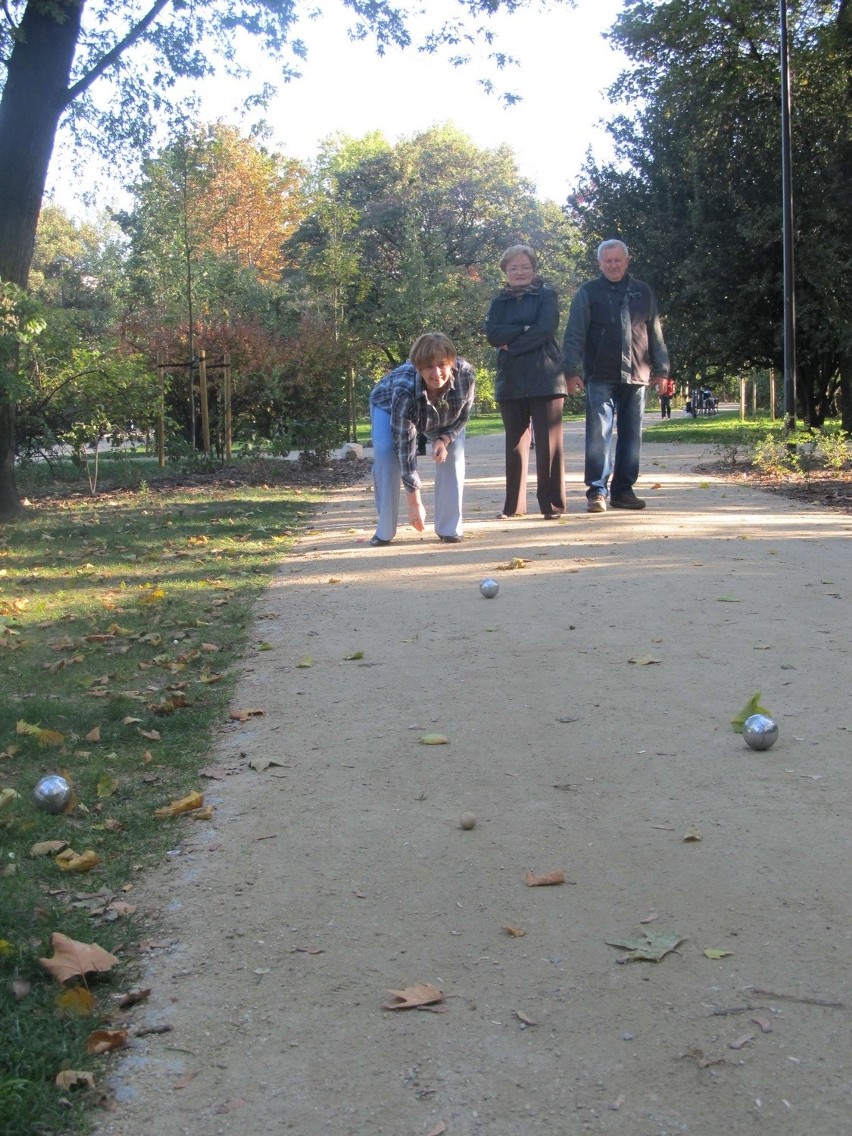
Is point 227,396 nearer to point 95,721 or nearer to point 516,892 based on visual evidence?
point 95,721

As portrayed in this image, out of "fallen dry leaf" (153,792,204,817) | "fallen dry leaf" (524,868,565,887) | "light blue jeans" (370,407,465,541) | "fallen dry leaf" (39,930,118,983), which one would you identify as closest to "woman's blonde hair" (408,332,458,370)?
"light blue jeans" (370,407,465,541)

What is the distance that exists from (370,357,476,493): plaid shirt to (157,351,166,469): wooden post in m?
→ 8.10

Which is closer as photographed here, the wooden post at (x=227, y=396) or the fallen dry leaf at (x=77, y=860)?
the fallen dry leaf at (x=77, y=860)

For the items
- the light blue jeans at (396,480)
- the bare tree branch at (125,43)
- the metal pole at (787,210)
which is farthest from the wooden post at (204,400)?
the light blue jeans at (396,480)

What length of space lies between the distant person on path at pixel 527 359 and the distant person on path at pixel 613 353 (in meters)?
0.25

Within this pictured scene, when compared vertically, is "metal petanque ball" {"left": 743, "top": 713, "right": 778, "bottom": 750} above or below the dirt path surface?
above

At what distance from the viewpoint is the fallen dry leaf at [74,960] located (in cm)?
287

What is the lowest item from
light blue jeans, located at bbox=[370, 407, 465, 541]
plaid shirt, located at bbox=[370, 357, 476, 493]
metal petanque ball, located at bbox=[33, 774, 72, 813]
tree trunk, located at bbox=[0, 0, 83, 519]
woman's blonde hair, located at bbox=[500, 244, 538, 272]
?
metal petanque ball, located at bbox=[33, 774, 72, 813]

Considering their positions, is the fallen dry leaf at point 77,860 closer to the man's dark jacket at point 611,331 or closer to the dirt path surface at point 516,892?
the dirt path surface at point 516,892

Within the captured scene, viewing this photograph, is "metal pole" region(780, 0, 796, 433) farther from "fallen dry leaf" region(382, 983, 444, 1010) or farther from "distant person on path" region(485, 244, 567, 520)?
"fallen dry leaf" region(382, 983, 444, 1010)

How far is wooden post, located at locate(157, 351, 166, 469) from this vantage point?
16.8 meters

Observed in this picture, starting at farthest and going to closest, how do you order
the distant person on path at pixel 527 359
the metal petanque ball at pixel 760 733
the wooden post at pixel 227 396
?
1. the wooden post at pixel 227 396
2. the distant person on path at pixel 527 359
3. the metal petanque ball at pixel 760 733

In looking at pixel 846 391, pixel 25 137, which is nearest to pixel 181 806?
pixel 25 137

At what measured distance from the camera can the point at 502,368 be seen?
10422mm
